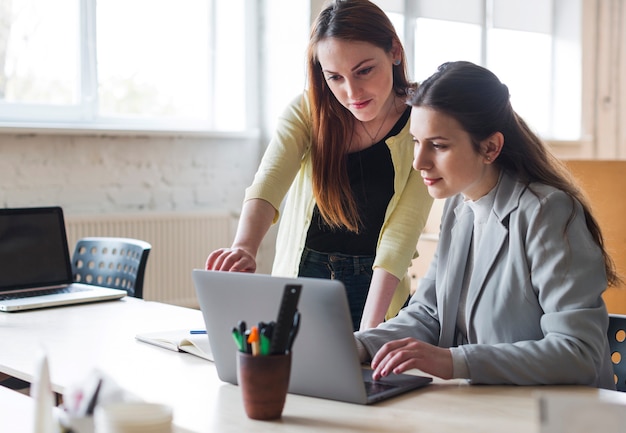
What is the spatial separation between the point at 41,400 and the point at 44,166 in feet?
10.9

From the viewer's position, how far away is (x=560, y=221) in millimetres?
1438

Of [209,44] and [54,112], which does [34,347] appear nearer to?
[54,112]

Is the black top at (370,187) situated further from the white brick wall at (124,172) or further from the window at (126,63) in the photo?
the window at (126,63)

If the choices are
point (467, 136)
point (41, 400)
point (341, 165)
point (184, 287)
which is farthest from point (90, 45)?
point (41, 400)

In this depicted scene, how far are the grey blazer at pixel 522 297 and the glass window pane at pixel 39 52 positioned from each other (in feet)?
9.92

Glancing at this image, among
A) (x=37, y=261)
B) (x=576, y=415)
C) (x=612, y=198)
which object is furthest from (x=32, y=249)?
(x=612, y=198)

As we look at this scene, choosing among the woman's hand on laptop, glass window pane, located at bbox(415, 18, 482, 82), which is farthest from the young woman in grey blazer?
glass window pane, located at bbox(415, 18, 482, 82)

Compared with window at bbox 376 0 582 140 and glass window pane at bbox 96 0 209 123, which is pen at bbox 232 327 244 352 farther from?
window at bbox 376 0 582 140

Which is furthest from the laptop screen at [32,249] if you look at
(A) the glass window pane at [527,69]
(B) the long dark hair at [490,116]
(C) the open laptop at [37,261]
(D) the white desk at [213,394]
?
(A) the glass window pane at [527,69]

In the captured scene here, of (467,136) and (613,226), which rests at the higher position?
(467,136)

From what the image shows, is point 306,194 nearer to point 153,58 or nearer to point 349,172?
point 349,172

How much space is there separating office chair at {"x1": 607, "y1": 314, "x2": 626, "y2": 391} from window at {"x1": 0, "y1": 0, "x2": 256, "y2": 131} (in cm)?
318

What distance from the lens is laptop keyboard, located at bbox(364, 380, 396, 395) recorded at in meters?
1.30

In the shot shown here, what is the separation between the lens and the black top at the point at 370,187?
1985mm
